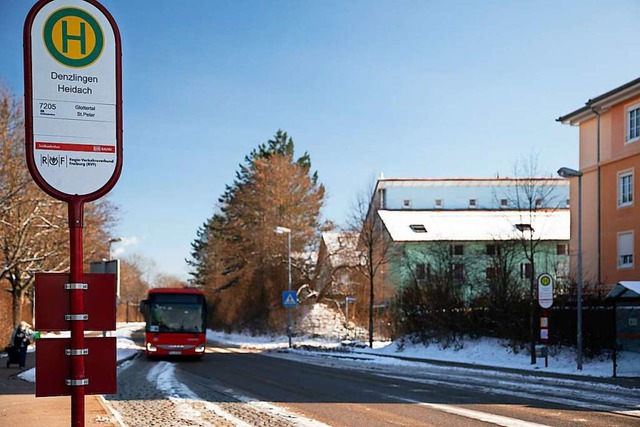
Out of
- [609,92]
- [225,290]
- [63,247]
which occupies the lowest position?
[225,290]

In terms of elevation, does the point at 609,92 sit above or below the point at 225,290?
above

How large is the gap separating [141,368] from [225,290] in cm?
3663

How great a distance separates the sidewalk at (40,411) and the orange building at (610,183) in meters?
27.9

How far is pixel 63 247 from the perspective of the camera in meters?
38.8

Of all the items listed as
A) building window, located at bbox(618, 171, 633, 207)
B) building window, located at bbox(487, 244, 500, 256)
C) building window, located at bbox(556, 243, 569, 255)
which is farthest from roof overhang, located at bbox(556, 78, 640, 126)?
building window, located at bbox(556, 243, 569, 255)

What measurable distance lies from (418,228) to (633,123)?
32570 millimetres

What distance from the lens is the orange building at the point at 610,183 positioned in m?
37.1

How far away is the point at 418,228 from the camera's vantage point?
225 ft

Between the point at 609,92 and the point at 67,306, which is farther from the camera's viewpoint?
the point at 609,92

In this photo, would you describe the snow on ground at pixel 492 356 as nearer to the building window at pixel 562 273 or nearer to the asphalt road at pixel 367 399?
the asphalt road at pixel 367 399

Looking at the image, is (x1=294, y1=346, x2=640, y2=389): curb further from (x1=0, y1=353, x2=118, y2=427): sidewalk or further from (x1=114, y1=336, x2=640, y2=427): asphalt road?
(x1=0, y1=353, x2=118, y2=427): sidewalk

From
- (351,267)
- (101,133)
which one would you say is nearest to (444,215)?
(351,267)

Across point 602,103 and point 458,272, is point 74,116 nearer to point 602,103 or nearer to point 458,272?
point 458,272

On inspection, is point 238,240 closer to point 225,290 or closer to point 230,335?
point 225,290
